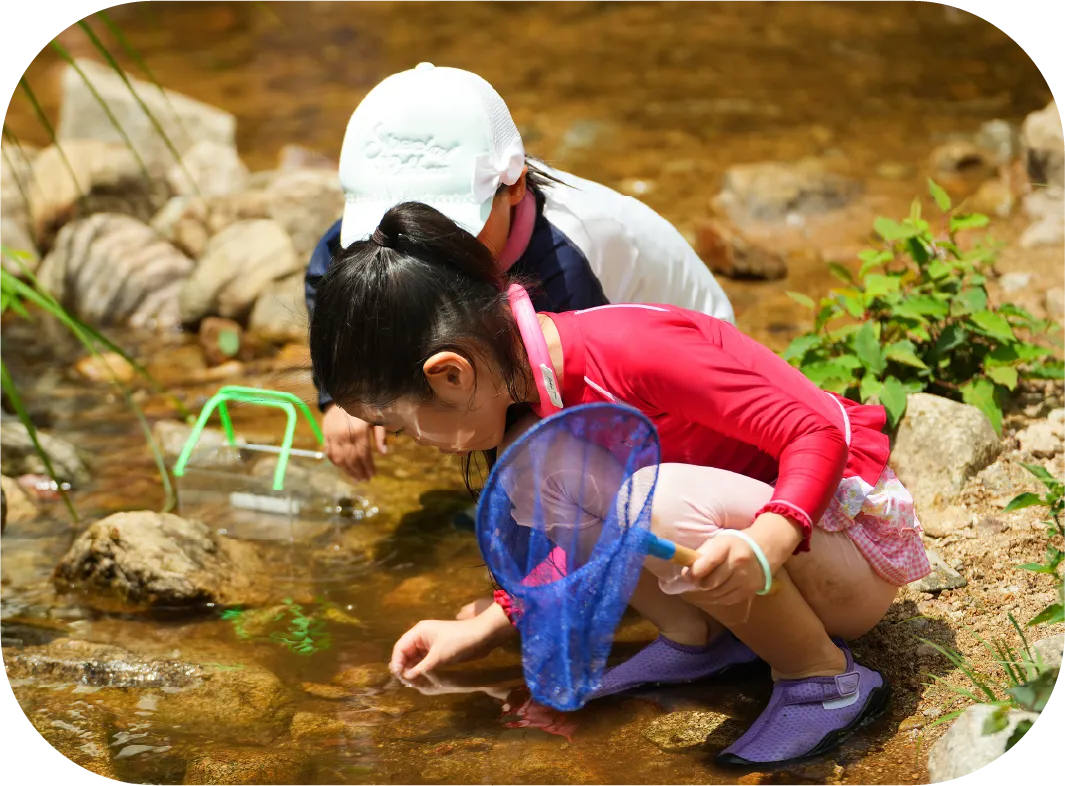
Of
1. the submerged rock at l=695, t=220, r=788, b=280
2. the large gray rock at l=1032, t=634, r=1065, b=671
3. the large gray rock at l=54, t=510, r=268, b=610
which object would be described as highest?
the large gray rock at l=1032, t=634, r=1065, b=671

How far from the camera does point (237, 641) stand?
8.38 feet

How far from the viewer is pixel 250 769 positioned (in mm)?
2062

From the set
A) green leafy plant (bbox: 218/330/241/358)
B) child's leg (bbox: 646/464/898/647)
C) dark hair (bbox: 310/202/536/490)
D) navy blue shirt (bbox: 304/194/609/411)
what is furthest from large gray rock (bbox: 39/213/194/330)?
child's leg (bbox: 646/464/898/647)

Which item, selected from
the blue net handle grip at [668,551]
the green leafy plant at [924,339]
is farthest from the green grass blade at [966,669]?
the green leafy plant at [924,339]

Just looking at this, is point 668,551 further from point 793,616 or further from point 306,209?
point 306,209

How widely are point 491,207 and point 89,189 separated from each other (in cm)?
318

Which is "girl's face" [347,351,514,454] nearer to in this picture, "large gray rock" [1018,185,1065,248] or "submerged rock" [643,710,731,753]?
"submerged rock" [643,710,731,753]

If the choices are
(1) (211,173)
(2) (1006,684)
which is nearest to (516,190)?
(2) (1006,684)

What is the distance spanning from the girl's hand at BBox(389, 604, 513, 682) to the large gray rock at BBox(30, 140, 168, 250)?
10.5 feet

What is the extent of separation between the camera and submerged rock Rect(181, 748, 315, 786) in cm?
204

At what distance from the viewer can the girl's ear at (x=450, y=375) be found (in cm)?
181

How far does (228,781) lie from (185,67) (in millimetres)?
6452

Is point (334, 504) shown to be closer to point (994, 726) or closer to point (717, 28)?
point (994, 726)

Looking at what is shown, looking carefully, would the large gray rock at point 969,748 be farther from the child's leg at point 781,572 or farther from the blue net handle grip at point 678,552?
the blue net handle grip at point 678,552
